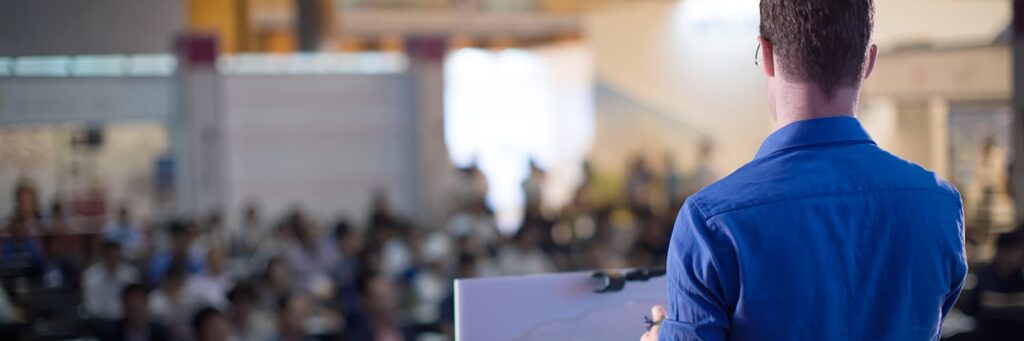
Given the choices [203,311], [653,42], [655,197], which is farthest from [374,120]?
[203,311]

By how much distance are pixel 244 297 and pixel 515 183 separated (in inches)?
362

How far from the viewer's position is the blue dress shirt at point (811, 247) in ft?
3.32

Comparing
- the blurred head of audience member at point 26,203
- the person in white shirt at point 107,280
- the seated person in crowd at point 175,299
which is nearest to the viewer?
the seated person in crowd at point 175,299

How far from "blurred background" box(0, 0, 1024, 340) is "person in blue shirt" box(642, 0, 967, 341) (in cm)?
389

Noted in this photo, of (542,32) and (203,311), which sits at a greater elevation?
(542,32)

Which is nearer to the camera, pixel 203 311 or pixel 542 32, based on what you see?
pixel 203 311

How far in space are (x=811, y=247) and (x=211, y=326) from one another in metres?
3.94

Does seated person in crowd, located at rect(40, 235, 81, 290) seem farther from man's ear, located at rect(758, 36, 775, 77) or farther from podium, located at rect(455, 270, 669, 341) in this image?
man's ear, located at rect(758, 36, 775, 77)

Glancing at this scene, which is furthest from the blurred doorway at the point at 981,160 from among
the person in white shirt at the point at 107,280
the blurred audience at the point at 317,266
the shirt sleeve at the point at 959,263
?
the shirt sleeve at the point at 959,263

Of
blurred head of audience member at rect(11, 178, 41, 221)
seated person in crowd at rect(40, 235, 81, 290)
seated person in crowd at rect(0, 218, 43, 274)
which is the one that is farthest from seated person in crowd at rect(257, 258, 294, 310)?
blurred head of audience member at rect(11, 178, 41, 221)

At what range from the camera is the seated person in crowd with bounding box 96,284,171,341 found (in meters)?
5.22

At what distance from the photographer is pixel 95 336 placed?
5426mm

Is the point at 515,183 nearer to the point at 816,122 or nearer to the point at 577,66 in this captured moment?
the point at 577,66

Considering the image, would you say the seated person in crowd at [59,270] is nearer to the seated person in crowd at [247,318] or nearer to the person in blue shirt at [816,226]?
the seated person in crowd at [247,318]
